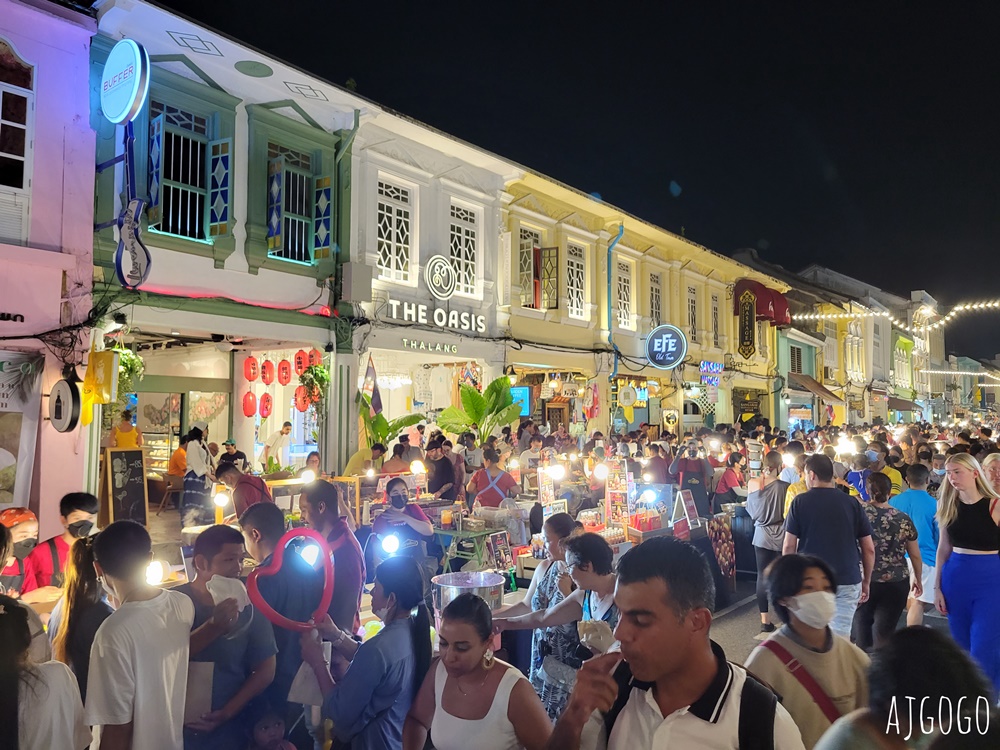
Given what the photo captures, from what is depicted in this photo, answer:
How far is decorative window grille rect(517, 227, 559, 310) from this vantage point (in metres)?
19.3

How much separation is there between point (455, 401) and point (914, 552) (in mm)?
12629

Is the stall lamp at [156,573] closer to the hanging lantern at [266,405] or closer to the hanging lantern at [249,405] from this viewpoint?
the hanging lantern at [266,405]

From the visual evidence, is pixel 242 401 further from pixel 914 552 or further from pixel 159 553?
pixel 914 552

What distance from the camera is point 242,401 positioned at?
1650 centimetres

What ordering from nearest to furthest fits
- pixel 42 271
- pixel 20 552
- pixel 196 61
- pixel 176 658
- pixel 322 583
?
pixel 176 658 → pixel 322 583 → pixel 20 552 → pixel 42 271 → pixel 196 61

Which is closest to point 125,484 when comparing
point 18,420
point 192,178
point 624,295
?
point 18,420

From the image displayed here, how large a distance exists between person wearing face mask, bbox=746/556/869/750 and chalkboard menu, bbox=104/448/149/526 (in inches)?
402

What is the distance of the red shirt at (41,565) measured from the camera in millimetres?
A: 5605

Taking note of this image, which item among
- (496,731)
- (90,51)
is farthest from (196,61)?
(496,731)

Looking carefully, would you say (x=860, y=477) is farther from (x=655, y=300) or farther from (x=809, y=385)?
(x=809, y=385)

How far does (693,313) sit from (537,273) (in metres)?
10.2

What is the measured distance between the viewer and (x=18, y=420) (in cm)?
1006

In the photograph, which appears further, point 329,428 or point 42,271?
point 329,428

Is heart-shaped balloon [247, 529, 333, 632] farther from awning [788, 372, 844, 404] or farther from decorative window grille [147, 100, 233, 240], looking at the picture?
awning [788, 372, 844, 404]
